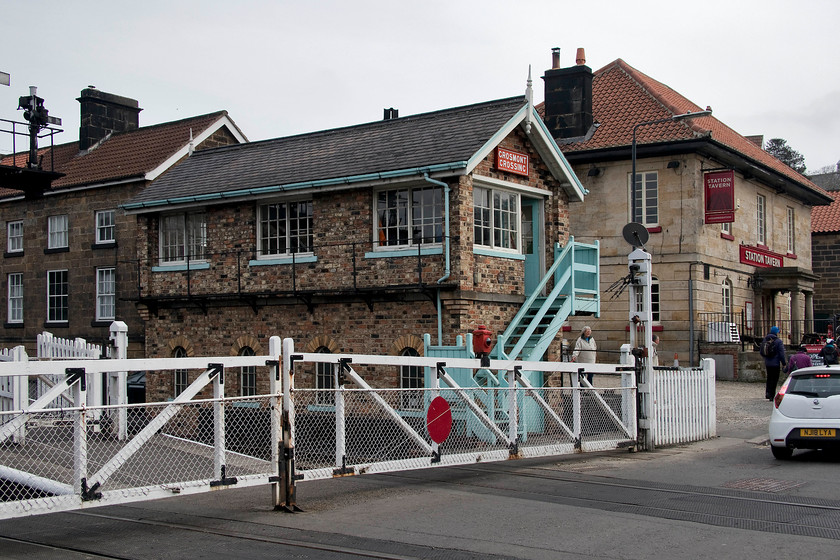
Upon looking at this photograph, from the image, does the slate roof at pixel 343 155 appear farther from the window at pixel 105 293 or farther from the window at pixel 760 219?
the window at pixel 760 219

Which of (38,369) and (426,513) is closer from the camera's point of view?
(38,369)

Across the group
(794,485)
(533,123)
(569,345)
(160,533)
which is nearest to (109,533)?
(160,533)

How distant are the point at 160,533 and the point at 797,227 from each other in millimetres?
34698

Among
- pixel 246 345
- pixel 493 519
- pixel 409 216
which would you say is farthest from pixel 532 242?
pixel 493 519

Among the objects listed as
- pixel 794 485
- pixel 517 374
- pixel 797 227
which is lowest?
pixel 794 485

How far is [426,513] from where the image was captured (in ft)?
30.5

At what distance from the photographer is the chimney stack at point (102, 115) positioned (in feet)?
112

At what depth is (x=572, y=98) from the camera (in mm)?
31578

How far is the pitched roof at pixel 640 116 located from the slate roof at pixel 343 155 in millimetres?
11560

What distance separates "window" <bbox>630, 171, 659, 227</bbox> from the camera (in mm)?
30167

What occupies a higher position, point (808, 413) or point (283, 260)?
point (283, 260)

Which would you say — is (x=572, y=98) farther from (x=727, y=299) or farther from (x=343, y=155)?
(x=343, y=155)

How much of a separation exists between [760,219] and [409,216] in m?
20.9

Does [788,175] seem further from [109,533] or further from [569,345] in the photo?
[109,533]
